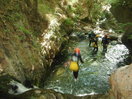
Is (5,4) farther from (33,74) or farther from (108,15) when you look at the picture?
(108,15)

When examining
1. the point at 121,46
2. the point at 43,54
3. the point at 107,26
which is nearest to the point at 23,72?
the point at 43,54

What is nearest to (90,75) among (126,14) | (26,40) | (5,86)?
(26,40)

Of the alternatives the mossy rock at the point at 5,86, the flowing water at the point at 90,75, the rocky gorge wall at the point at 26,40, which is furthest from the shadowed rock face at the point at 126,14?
the mossy rock at the point at 5,86

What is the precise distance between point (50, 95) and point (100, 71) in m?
5.11

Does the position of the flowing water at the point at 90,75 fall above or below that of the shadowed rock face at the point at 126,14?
below

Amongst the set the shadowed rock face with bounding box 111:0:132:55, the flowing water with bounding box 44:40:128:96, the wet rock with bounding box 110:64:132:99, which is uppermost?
the shadowed rock face with bounding box 111:0:132:55

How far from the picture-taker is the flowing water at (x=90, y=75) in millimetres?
7977

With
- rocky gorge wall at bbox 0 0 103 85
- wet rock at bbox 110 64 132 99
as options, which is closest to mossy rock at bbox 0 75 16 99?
rocky gorge wall at bbox 0 0 103 85

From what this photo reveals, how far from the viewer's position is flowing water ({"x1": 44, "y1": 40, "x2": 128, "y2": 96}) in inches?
314

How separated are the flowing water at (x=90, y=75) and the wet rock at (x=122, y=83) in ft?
9.07

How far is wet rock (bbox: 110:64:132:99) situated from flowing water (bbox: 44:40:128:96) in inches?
109

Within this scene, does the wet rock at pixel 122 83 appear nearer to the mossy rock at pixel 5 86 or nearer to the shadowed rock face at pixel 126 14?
the mossy rock at pixel 5 86

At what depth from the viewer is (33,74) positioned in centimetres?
697

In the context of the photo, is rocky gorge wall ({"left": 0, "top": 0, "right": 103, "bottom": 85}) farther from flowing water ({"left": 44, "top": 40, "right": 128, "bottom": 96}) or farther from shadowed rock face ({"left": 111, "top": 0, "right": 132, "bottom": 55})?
shadowed rock face ({"left": 111, "top": 0, "right": 132, "bottom": 55})
